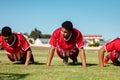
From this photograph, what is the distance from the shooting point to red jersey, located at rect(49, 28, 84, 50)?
1220 centimetres

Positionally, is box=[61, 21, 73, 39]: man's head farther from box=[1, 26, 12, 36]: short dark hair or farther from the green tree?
the green tree

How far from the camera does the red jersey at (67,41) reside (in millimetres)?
12203

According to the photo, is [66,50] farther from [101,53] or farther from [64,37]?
[101,53]

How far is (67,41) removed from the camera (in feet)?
41.1

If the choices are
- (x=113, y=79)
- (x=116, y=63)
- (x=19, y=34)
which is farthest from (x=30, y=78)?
(x=116, y=63)

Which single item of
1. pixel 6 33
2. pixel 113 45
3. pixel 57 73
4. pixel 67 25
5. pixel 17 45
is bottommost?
pixel 57 73

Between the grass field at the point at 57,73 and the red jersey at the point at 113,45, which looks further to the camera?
the red jersey at the point at 113,45

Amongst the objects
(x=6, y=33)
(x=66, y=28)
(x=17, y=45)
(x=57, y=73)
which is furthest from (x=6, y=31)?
(x=57, y=73)

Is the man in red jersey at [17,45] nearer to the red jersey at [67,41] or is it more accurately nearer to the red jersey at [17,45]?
the red jersey at [17,45]

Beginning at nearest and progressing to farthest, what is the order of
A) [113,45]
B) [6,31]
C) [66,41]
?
[113,45] → [6,31] → [66,41]

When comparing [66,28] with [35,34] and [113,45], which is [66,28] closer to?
[113,45]

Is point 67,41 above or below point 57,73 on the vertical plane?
above

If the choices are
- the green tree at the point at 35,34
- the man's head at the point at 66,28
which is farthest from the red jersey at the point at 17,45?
the green tree at the point at 35,34

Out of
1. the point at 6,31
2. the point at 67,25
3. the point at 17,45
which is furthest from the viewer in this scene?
the point at 17,45
